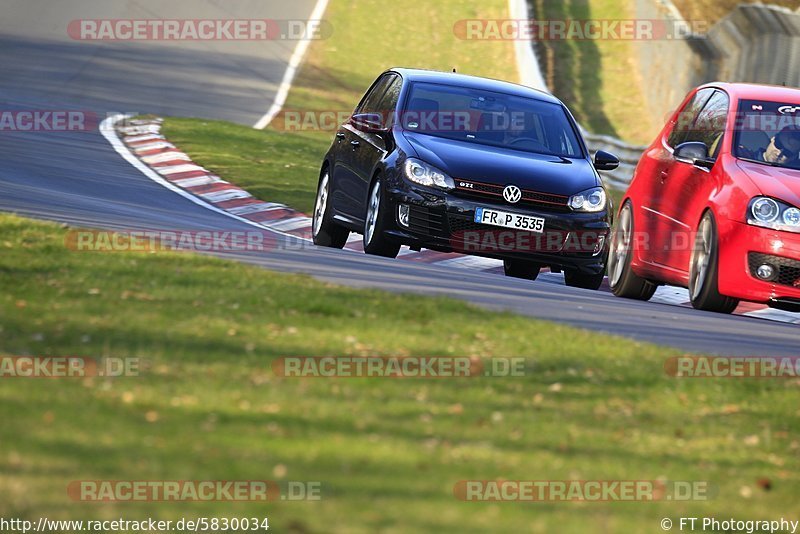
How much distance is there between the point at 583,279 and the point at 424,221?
1.62 meters

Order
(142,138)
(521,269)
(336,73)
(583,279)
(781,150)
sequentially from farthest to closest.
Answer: (336,73)
(142,138)
(521,269)
(583,279)
(781,150)

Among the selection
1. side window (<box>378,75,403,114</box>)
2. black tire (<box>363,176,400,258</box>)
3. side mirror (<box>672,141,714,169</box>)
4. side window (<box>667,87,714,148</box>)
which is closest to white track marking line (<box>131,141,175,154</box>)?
side window (<box>378,75,403,114</box>)

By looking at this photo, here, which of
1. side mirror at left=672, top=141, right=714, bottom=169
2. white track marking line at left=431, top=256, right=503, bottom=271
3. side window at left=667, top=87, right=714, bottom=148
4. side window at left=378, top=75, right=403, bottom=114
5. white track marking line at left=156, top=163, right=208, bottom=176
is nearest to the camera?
side mirror at left=672, top=141, right=714, bottom=169

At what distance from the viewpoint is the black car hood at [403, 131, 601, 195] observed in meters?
12.6

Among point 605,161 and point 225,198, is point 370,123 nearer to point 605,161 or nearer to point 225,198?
point 605,161

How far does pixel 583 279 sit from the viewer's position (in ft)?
43.7

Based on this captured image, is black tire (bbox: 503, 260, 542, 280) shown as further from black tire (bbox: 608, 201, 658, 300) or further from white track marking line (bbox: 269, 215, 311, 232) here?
white track marking line (bbox: 269, 215, 311, 232)

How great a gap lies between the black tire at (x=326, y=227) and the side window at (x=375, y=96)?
2.30 ft

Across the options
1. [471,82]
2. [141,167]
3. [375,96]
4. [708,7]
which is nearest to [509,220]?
[471,82]

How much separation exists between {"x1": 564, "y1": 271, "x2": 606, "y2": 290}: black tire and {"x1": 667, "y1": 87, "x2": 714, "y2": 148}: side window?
1239 mm

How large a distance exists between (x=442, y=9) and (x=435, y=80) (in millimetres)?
25873

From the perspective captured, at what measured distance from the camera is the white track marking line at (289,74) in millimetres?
25797

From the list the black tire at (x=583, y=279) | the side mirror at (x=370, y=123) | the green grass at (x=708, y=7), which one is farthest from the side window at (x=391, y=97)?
the green grass at (x=708, y=7)

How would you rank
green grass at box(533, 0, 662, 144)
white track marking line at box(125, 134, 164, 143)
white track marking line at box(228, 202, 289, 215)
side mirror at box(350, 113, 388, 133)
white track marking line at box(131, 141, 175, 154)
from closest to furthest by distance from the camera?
side mirror at box(350, 113, 388, 133) < white track marking line at box(228, 202, 289, 215) < white track marking line at box(131, 141, 175, 154) < white track marking line at box(125, 134, 164, 143) < green grass at box(533, 0, 662, 144)
